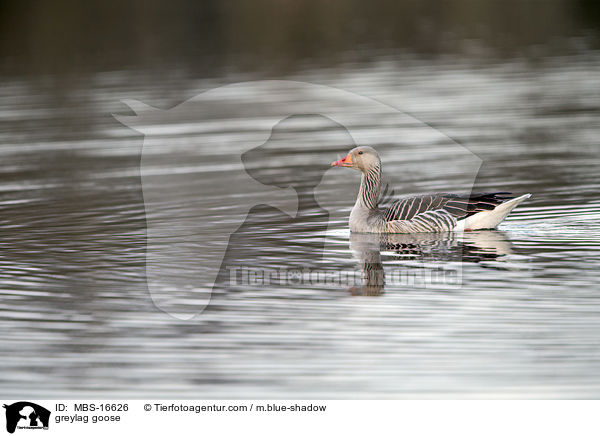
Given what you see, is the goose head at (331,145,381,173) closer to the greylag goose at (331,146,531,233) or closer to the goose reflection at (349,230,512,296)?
the greylag goose at (331,146,531,233)

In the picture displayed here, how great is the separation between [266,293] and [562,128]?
12.2 metres

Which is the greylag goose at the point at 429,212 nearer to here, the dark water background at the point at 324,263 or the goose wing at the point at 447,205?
the goose wing at the point at 447,205

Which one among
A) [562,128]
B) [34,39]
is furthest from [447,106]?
[34,39]

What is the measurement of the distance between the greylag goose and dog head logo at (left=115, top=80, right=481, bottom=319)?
0.94 metres

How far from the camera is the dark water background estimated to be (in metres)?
8.67

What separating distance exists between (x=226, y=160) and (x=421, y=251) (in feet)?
26.0

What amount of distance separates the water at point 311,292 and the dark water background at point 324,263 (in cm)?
3

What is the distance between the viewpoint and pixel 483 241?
12977 millimetres

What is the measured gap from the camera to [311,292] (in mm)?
10891

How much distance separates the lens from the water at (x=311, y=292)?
861 centimetres
